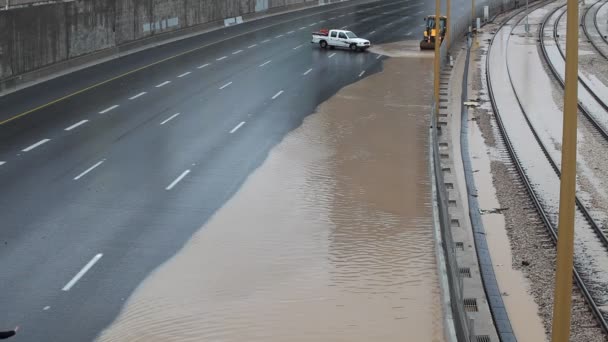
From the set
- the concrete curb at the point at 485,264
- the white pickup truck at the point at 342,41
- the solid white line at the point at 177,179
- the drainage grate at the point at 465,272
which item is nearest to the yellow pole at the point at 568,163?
the concrete curb at the point at 485,264

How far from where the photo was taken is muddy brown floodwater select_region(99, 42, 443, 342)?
17.9m

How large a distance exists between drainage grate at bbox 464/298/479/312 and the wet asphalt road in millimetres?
6325

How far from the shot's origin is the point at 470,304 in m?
20.1

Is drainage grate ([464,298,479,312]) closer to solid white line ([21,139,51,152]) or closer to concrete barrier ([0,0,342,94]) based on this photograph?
solid white line ([21,139,51,152])

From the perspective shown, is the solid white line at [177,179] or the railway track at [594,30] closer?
the solid white line at [177,179]

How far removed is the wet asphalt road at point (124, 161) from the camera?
1994 cm

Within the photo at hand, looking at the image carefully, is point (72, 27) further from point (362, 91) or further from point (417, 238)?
point (417, 238)

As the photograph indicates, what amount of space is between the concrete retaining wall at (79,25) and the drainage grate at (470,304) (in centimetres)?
2629

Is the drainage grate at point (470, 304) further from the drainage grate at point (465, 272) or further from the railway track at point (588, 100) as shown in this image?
the railway track at point (588, 100)

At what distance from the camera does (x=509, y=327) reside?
19.5m

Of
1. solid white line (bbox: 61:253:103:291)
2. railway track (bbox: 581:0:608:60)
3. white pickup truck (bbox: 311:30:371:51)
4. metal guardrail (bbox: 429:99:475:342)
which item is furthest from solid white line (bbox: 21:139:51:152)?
railway track (bbox: 581:0:608:60)

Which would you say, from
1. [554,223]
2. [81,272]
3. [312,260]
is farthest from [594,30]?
[81,272]

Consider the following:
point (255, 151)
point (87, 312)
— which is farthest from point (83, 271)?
point (255, 151)

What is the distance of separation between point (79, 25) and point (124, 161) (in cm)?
2045
